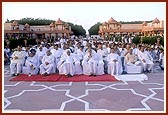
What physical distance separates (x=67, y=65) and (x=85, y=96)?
2.82 m

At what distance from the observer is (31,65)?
9305 millimetres

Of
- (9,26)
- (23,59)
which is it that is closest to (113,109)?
(23,59)

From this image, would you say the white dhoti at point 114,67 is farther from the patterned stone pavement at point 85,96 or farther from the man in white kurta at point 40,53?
the man in white kurta at point 40,53

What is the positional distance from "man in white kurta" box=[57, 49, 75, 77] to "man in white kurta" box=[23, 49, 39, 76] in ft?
2.44

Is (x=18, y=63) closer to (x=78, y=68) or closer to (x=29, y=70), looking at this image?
(x=29, y=70)

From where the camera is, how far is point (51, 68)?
9.37 m

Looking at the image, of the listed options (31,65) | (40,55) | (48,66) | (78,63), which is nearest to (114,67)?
(78,63)

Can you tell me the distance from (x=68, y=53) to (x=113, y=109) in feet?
14.0

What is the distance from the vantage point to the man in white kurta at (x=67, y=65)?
9109mm

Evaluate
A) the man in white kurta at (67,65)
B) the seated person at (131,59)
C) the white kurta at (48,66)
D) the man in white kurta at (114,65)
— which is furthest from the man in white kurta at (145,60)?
the white kurta at (48,66)

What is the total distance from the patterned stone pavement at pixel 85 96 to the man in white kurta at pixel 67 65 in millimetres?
1188

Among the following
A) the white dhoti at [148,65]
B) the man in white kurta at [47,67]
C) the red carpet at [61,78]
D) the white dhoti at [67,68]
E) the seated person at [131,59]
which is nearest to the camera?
the red carpet at [61,78]

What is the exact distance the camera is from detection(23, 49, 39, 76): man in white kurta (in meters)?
9.38

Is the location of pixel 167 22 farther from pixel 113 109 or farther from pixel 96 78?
pixel 96 78
